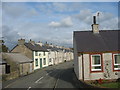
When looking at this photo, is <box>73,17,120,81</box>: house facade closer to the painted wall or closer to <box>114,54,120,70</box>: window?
<box>114,54,120,70</box>: window

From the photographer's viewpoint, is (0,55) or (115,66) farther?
(0,55)

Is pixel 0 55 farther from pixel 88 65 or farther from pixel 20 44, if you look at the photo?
pixel 88 65

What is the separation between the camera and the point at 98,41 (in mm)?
24453

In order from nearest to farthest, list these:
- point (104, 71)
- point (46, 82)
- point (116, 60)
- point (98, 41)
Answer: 1. point (104, 71)
2. point (116, 60)
3. point (98, 41)
4. point (46, 82)

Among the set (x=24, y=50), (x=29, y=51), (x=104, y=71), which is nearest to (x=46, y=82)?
(x=104, y=71)

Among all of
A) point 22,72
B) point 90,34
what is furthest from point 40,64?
point 90,34

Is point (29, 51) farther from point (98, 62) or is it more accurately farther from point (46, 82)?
point (98, 62)

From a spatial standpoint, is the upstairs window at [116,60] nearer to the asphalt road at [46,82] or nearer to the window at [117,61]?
the window at [117,61]

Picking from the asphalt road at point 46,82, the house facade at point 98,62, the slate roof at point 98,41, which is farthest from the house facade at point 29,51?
the house facade at point 98,62

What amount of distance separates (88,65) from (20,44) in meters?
34.9

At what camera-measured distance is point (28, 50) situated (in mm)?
52844

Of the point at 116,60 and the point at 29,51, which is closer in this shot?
the point at 116,60

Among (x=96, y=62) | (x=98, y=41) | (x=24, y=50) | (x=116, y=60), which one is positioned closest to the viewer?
(x=96, y=62)

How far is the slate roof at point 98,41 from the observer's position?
898 inches
